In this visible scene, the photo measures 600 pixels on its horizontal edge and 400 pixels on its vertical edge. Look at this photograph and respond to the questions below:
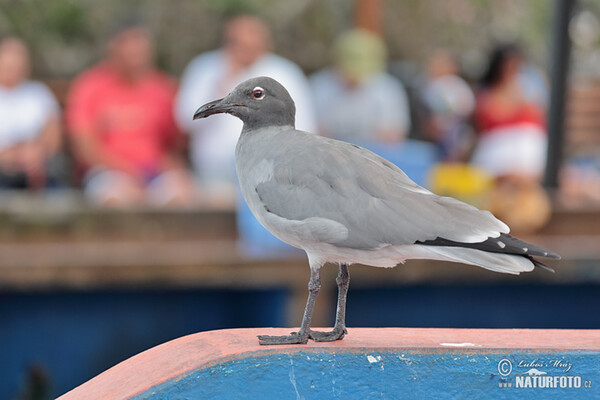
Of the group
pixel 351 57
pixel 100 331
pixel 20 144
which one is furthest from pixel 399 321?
pixel 20 144

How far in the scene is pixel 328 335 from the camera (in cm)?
267

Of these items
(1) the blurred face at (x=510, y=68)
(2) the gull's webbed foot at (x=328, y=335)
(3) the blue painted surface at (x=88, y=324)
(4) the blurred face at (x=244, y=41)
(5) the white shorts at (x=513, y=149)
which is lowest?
(3) the blue painted surface at (x=88, y=324)

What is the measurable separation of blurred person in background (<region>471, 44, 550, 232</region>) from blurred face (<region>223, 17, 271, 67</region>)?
153 cm

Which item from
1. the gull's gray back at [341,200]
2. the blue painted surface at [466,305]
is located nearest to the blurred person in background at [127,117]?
the blue painted surface at [466,305]

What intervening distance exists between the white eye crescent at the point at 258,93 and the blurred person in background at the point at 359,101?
3658 millimetres

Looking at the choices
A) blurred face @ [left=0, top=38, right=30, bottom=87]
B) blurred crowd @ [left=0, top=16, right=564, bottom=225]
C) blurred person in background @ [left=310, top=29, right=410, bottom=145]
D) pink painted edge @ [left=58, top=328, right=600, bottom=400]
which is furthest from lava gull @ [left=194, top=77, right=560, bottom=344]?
blurred face @ [left=0, top=38, right=30, bottom=87]

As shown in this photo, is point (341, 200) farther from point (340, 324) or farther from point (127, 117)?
point (127, 117)

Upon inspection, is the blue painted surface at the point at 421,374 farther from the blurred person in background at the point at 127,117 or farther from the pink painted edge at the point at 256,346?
the blurred person in background at the point at 127,117

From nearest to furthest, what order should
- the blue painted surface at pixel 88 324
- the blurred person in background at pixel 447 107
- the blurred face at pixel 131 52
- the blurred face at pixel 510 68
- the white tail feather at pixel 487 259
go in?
the white tail feather at pixel 487 259 < the blue painted surface at pixel 88 324 < the blurred face at pixel 131 52 < the blurred face at pixel 510 68 < the blurred person in background at pixel 447 107

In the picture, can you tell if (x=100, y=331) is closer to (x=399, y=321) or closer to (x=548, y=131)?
(x=399, y=321)

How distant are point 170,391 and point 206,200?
2980 mm

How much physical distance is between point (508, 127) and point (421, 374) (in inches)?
163

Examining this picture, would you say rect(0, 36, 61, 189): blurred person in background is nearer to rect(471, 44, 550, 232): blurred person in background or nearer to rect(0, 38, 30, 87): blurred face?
rect(0, 38, 30, 87): blurred face

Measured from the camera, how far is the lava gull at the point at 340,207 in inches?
94.8
